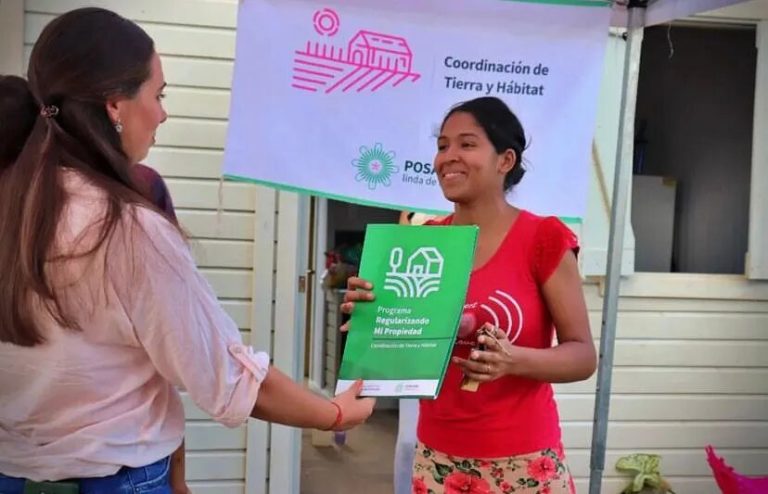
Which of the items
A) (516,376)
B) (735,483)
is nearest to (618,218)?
(516,376)

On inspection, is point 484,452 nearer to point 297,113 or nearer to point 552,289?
point 552,289

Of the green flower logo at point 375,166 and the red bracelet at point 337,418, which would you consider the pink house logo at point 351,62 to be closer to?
the green flower logo at point 375,166

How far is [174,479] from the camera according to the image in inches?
76.0

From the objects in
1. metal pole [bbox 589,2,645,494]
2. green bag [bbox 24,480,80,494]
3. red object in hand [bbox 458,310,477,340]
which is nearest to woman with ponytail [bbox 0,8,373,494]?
green bag [bbox 24,480,80,494]

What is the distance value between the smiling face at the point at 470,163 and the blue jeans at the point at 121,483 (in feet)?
3.17

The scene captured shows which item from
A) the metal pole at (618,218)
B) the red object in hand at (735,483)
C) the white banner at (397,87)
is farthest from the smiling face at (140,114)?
the red object in hand at (735,483)

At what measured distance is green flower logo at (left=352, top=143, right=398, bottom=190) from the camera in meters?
2.72

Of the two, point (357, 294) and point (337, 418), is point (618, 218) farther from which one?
point (337, 418)

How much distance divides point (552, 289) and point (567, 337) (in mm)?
119

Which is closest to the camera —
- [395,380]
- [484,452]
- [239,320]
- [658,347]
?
[395,380]

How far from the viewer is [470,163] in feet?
6.65

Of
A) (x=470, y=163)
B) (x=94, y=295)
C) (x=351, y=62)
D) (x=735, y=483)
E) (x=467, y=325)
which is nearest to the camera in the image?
(x=94, y=295)

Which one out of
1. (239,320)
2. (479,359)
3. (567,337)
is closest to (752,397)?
(239,320)

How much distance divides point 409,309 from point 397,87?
114 cm
